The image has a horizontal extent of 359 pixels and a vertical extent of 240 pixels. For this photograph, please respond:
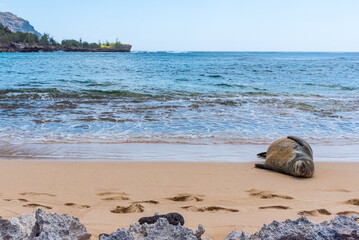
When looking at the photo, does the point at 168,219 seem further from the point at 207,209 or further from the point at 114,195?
the point at 114,195

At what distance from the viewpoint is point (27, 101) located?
1257 centimetres

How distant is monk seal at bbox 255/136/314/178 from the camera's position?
492cm

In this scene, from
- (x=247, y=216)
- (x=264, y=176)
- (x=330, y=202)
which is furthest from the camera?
(x=264, y=176)

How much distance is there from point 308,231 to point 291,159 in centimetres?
308

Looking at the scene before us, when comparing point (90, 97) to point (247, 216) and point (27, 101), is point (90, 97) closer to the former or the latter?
point (27, 101)

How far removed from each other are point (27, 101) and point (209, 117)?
7.18 metres

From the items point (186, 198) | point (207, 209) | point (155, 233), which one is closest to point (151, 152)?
point (186, 198)

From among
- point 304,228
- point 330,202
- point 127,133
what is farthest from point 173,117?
point 304,228

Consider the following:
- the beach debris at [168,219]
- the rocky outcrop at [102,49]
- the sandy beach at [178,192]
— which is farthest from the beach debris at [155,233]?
the rocky outcrop at [102,49]

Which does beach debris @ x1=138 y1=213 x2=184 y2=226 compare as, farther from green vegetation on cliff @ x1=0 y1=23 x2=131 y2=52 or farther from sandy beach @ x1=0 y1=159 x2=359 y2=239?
green vegetation on cliff @ x1=0 y1=23 x2=131 y2=52

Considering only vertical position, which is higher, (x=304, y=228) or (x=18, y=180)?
(x=304, y=228)

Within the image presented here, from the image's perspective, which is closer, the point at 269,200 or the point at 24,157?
the point at 269,200

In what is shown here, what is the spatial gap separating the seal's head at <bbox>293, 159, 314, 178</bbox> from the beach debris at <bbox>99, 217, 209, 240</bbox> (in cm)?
304

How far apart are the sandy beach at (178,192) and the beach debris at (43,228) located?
2.15 feet
